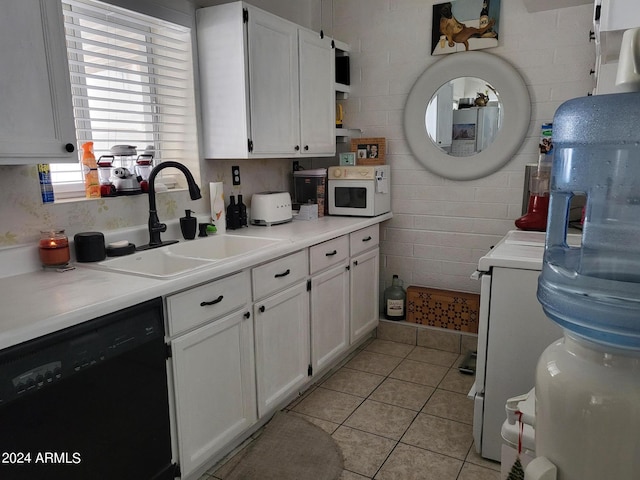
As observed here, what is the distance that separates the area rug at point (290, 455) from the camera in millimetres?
2133

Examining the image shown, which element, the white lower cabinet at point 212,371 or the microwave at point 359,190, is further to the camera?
the microwave at point 359,190

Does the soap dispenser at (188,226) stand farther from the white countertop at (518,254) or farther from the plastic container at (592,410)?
the plastic container at (592,410)

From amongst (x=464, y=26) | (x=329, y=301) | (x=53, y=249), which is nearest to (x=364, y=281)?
(x=329, y=301)

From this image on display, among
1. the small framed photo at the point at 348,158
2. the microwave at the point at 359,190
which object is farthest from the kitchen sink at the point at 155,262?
the small framed photo at the point at 348,158

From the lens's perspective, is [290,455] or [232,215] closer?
[290,455]

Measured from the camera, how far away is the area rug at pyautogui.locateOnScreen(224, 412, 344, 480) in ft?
7.00

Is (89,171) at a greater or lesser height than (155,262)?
greater

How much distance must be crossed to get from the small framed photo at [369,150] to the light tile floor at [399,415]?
137 cm

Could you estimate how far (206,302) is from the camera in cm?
195

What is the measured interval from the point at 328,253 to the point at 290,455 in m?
1.10

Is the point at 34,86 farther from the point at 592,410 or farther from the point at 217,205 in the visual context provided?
the point at 592,410

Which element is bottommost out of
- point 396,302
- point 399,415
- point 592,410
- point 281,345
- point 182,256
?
point 399,415

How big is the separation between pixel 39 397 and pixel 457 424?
1962 millimetres

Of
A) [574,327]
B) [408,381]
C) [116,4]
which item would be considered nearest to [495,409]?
[408,381]
